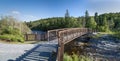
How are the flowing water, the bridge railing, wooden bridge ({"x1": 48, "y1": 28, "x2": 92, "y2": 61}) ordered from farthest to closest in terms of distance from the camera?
the flowing water < wooden bridge ({"x1": 48, "y1": 28, "x2": 92, "y2": 61}) < the bridge railing

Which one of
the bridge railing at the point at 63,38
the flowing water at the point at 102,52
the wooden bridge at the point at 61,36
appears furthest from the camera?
the flowing water at the point at 102,52

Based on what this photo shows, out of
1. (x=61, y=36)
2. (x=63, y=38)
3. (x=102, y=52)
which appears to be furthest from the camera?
(x=102, y=52)

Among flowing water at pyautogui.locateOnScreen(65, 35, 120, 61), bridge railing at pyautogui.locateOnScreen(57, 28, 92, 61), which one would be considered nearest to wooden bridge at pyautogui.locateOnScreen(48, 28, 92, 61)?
bridge railing at pyautogui.locateOnScreen(57, 28, 92, 61)

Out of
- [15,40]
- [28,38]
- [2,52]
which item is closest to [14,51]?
[2,52]

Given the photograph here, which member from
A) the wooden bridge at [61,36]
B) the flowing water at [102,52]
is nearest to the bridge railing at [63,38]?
the wooden bridge at [61,36]

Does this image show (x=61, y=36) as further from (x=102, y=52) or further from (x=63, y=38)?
(x=102, y=52)

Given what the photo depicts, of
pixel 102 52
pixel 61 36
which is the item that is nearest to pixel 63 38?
pixel 61 36

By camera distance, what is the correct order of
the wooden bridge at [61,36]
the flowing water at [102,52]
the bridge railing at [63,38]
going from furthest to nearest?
the flowing water at [102,52] < the wooden bridge at [61,36] < the bridge railing at [63,38]

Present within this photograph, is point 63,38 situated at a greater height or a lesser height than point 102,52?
greater

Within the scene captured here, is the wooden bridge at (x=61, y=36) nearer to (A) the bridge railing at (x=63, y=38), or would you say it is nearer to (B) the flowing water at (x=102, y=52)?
(A) the bridge railing at (x=63, y=38)

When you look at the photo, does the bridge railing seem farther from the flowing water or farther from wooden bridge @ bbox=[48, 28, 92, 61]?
the flowing water

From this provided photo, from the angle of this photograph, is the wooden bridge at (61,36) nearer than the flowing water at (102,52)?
Yes

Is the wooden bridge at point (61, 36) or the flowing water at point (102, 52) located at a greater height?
the wooden bridge at point (61, 36)

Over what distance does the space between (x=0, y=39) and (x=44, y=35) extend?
4590mm
